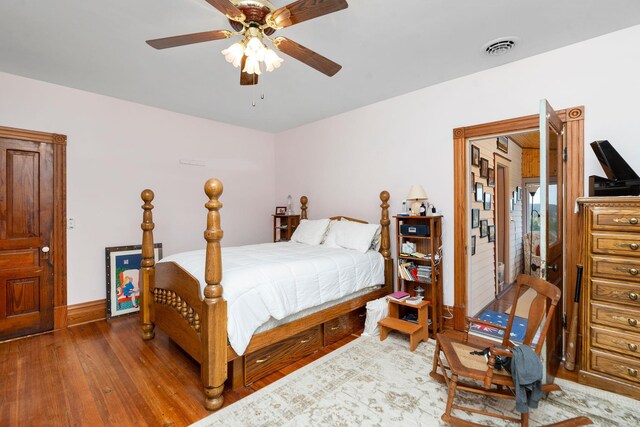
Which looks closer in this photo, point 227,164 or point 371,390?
point 371,390

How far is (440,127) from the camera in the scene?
3.34 metres

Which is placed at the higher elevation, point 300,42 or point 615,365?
point 300,42

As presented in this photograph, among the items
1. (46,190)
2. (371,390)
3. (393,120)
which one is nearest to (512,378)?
(371,390)

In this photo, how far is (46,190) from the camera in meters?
3.30

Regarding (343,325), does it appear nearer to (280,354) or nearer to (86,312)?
(280,354)

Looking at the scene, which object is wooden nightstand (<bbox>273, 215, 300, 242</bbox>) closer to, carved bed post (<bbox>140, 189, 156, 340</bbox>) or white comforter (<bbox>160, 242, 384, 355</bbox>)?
white comforter (<bbox>160, 242, 384, 355</bbox>)

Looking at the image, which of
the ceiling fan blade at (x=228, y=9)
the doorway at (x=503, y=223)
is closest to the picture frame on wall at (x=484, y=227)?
the doorway at (x=503, y=223)

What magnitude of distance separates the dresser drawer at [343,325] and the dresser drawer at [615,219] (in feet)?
7.24

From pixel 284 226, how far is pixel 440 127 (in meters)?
2.90

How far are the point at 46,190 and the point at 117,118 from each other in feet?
3.84

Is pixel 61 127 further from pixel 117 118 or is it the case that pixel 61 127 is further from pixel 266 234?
pixel 266 234

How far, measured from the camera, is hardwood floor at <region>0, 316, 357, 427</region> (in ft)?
6.35

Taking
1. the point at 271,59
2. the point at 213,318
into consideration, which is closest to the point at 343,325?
the point at 213,318

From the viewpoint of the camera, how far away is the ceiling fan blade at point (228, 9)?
153 cm
